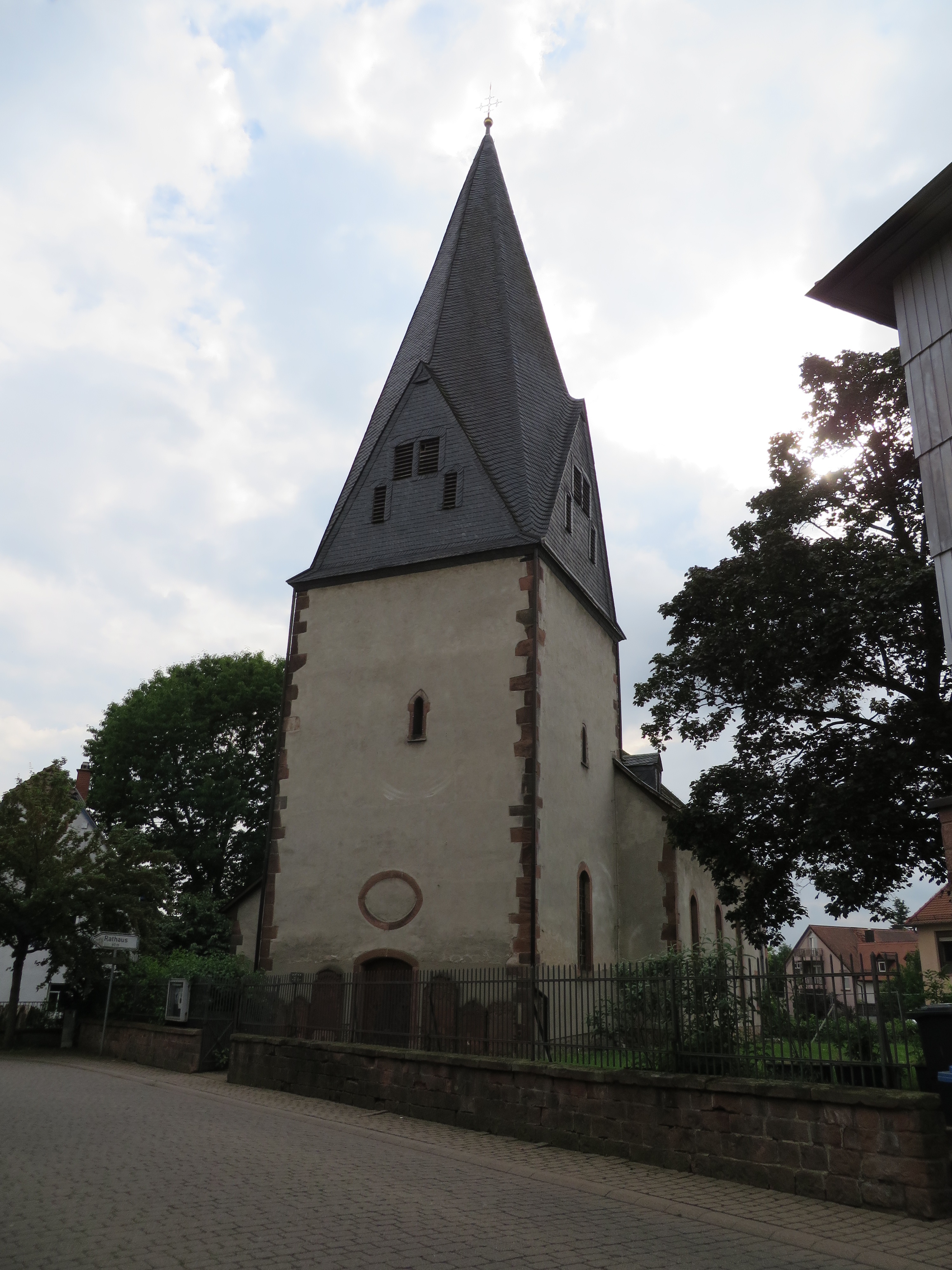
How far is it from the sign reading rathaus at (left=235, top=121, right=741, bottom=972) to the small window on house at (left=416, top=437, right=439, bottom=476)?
5 cm

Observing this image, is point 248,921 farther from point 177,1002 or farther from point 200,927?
point 200,927

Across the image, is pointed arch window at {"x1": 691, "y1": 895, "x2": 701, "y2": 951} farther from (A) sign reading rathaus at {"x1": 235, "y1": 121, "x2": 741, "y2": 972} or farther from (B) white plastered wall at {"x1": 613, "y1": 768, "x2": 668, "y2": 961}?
(B) white plastered wall at {"x1": 613, "y1": 768, "x2": 668, "y2": 961}

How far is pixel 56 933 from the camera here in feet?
70.0

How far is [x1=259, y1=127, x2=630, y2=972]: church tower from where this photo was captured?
17625 millimetres

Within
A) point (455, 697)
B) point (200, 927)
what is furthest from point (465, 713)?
point (200, 927)

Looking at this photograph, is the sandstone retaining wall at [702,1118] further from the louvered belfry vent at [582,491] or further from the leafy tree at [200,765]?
the leafy tree at [200,765]

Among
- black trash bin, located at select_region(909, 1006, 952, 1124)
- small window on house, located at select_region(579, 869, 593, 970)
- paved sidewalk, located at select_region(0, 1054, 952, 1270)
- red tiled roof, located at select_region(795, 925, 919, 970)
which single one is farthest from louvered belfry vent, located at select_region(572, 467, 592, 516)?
red tiled roof, located at select_region(795, 925, 919, 970)

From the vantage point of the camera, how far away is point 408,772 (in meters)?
18.8

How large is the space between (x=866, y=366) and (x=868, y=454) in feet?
5.37

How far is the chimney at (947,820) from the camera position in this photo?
409 inches

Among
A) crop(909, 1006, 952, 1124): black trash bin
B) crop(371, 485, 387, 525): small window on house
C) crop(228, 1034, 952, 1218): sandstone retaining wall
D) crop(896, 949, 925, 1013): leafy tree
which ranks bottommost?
crop(228, 1034, 952, 1218): sandstone retaining wall

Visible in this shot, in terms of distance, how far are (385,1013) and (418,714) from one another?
6067 millimetres

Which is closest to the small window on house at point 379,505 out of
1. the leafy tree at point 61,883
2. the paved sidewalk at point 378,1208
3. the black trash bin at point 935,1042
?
the leafy tree at point 61,883

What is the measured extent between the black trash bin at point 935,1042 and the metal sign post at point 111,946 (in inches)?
601
